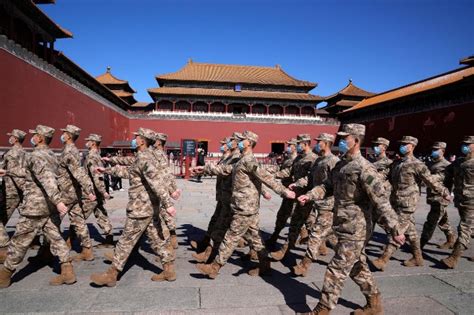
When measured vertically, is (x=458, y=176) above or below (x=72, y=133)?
below

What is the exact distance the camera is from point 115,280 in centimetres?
343

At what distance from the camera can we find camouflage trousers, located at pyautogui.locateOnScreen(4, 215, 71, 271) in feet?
10.9

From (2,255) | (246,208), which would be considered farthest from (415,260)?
(2,255)

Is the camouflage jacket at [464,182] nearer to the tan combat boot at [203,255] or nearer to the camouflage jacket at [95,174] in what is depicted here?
the tan combat boot at [203,255]

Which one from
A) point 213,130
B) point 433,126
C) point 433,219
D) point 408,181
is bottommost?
point 433,219

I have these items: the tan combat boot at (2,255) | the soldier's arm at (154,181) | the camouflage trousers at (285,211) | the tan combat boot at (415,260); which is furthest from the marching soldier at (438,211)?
the tan combat boot at (2,255)

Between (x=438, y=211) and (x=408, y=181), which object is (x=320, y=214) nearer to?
(x=408, y=181)

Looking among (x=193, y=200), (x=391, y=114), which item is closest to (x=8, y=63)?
(x=193, y=200)

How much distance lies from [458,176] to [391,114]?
21.6 metres

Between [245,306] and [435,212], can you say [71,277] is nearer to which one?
[245,306]

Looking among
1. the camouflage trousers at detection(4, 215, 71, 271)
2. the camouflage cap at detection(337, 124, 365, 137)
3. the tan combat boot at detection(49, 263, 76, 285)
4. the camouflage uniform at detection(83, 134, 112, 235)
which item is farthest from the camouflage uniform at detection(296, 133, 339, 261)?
the camouflage uniform at detection(83, 134, 112, 235)

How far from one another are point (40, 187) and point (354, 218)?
3.22m

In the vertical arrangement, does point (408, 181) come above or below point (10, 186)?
above

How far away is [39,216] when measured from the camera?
3432 mm
